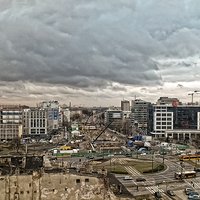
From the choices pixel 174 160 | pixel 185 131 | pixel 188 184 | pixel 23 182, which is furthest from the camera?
pixel 185 131

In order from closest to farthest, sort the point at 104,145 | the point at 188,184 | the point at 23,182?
the point at 23,182 < the point at 188,184 < the point at 104,145

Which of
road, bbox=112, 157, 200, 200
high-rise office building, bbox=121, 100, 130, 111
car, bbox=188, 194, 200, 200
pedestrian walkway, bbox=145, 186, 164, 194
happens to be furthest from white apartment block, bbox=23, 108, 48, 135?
high-rise office building, bbox=121, 100, 130, 111

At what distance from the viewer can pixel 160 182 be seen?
31203mm

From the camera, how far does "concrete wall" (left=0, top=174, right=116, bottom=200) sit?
15961 millimetres

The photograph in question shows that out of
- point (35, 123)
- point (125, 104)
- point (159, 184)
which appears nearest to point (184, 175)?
point (159, 184)

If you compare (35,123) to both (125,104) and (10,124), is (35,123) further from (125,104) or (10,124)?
(125,104)

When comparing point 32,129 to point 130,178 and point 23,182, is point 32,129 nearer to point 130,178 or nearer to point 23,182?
point 130,178

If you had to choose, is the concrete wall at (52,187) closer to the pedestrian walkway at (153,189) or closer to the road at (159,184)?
the road at (159,184)

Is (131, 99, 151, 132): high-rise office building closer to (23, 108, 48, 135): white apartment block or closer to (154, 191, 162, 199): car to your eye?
(23, 108, 48, 135): white apartment block

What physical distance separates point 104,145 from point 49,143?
10802 mm

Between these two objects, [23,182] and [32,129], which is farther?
[32,129]

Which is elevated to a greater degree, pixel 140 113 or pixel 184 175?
pixel 140 113

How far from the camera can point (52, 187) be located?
54.0ft

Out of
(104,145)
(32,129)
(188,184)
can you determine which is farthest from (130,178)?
(32,129)
